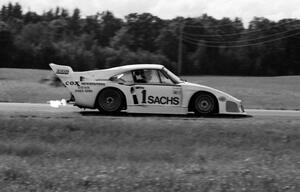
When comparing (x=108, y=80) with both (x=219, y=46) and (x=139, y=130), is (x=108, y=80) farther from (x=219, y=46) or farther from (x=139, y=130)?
(x=219, y=46)

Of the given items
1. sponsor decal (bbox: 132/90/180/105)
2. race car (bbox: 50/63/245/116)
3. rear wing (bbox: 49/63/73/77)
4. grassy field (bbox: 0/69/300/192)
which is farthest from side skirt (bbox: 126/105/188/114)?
rear wing (bbox: 49/63/73/77)

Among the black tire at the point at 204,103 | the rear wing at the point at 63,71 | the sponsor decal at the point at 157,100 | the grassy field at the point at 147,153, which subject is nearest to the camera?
the grassy field at the point at 147,153

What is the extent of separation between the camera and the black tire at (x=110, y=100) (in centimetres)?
1628

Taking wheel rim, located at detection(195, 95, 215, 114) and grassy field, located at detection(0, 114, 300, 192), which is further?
wheel rim, located at detection(195, 95, 215, 114)

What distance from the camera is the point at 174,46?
115375 millimetres

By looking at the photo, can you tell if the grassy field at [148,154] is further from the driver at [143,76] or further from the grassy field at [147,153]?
the driver at [143,76]

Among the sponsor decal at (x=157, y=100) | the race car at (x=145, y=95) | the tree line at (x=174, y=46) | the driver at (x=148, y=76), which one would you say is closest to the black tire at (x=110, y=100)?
the race car at (x=145, y=95)

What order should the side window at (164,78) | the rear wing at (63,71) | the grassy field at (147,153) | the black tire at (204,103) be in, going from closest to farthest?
1. the grassy field at (147,153)
2. the black tire at (204,103)
3. the side window at (164,78)
4. the rear wing at (63,71)

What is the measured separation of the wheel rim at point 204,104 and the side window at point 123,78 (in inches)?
77.6

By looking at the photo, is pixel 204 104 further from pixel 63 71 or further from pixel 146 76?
pixel 63 71

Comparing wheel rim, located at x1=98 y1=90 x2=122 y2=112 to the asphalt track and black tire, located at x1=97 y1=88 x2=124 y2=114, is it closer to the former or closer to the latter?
black tire, located at x1=97 y1=88 x2=124 y2=114

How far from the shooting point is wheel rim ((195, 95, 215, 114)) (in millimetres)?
16359

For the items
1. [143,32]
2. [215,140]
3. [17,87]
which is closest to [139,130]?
[215,140]

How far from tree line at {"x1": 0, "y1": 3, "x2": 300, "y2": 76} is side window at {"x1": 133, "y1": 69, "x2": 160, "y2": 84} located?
253ft
